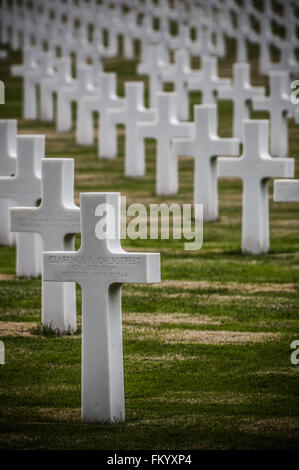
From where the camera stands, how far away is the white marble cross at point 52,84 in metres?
23.3

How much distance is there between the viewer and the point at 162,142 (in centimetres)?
1661

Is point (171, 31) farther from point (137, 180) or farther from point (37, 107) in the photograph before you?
point (137, 180)

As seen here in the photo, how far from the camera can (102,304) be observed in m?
6.93

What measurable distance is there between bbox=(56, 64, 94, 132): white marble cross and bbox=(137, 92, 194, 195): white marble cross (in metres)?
4.86

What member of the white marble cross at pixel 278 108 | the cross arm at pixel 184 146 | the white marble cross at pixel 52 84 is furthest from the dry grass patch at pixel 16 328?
the white marble cross at pixel 52 84

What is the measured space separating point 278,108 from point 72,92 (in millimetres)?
4172

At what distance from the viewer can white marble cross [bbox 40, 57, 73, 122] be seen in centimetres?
2327

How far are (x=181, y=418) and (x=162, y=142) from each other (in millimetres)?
9812

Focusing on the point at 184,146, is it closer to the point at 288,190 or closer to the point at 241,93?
the point at 288,190

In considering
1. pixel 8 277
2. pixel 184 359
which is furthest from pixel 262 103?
pixel 184 359
